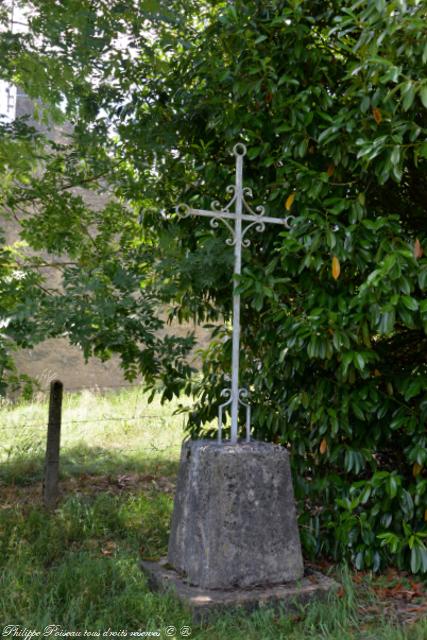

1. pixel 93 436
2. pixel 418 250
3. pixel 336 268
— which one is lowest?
pixel 93 436

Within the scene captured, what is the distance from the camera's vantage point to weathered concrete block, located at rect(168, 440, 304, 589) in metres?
3.74

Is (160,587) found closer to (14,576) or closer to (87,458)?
(14,576)

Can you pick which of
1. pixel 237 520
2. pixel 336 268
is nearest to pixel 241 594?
pixel 237 520

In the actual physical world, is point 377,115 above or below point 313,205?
above

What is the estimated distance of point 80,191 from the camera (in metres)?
11.0

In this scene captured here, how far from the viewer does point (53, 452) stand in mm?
5738

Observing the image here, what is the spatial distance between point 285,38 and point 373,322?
5.99 feet

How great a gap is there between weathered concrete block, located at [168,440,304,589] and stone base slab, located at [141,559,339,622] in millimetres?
44

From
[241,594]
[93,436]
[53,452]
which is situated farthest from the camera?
[93,436]

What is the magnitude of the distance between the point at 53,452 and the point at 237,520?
7.97ft

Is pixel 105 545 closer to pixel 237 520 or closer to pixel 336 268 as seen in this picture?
pixel 237 520

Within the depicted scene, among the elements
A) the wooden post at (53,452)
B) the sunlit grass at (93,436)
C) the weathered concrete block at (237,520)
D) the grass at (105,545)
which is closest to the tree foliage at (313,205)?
the weathered concrete block at (237,520)

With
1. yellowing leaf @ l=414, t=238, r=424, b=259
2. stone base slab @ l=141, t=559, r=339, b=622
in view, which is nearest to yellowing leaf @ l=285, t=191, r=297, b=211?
yellowing leaf @ l=414, t=238, r=424, b=259

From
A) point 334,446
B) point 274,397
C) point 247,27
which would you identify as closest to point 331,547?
point 334,446
